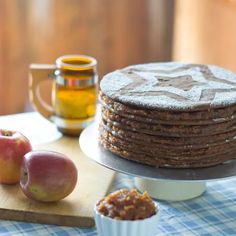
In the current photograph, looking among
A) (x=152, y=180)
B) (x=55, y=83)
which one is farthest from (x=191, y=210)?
(x=55, y=83)

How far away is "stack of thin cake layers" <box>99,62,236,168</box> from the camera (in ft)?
3.82

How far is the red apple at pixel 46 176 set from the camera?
3.75 ft

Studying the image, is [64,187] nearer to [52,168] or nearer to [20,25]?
[52,168]

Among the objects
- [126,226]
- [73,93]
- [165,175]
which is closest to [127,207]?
[126,226]

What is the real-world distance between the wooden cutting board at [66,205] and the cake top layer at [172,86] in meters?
0.18

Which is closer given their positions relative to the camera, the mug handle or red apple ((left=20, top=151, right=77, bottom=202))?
red apple ((left=20, top=151, right=77, bottom=202))

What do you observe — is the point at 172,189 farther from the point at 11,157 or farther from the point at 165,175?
the point at 11,157

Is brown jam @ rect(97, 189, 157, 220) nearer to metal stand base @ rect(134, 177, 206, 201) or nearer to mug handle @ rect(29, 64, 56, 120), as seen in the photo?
metal stand base @ rect(134, 177, 206, 201)

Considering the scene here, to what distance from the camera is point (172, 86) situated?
4.17ft

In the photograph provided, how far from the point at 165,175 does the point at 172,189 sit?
7 centimetres

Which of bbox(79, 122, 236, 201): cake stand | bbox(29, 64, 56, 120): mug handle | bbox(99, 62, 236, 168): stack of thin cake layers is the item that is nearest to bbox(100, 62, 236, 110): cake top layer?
bbox(99, 62, 236, 168): stack of thin cake layers

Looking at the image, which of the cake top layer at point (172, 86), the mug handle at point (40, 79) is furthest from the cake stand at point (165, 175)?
the mug handle at point (40, 79)

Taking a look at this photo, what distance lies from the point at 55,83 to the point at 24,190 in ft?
1.33

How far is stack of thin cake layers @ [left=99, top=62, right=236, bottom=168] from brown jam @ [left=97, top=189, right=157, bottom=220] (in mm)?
196
